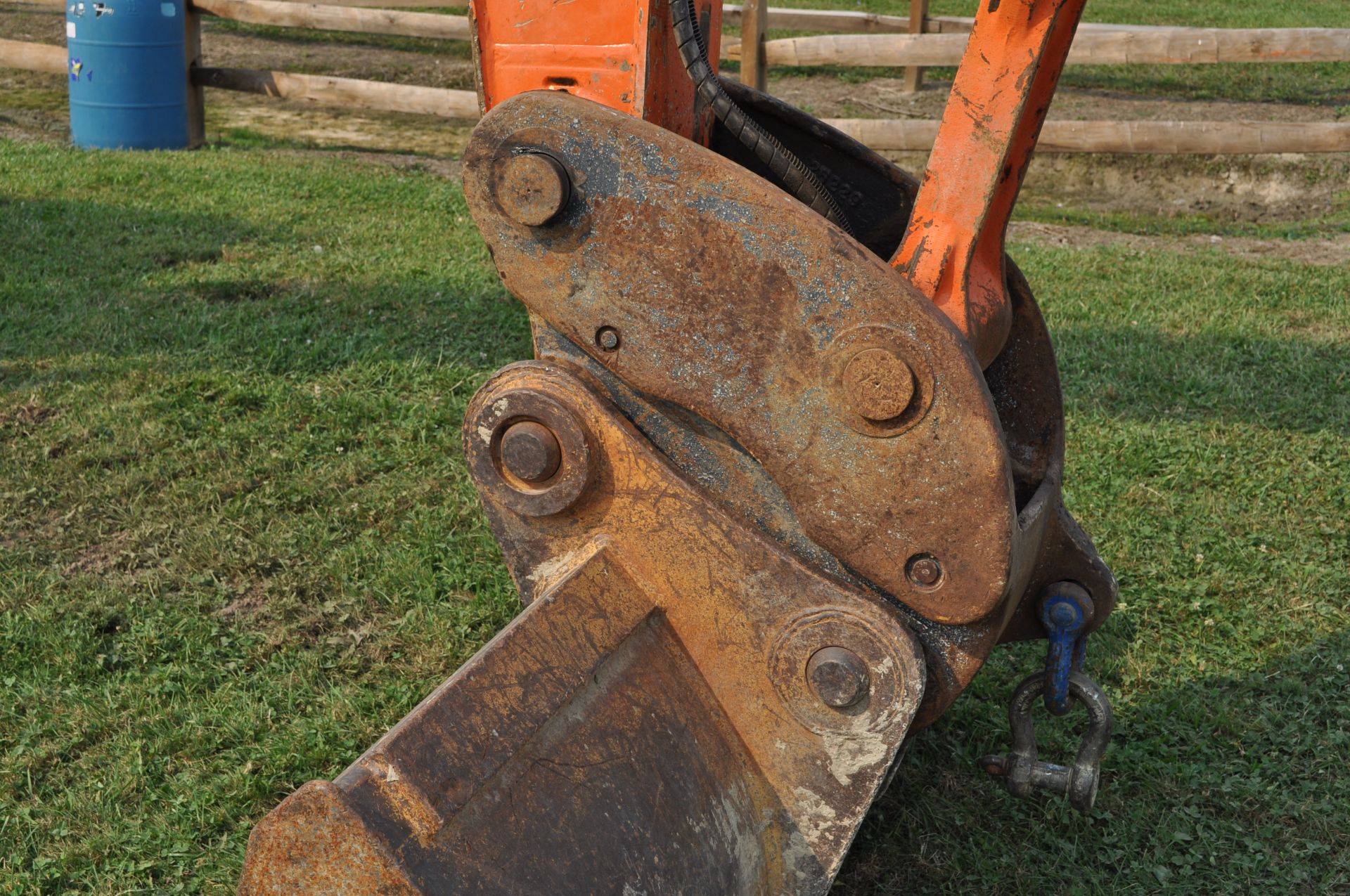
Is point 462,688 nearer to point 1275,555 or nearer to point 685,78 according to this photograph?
point 685,78

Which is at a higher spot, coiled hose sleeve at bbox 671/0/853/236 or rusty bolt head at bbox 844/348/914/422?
coiled hose sleeve at bbox 671/0/853/236

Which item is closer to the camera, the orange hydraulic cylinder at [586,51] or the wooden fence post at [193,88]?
the orange hydraulic cylinder at [586,51]

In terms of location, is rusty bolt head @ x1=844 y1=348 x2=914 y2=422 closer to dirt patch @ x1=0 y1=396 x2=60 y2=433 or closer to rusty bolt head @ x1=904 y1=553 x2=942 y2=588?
rusty bolt head @ x1=904 y1=553 x2=942 y2=588

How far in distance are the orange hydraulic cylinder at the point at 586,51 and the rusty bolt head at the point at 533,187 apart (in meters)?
0.32

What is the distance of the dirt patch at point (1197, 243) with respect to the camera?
22.4ft

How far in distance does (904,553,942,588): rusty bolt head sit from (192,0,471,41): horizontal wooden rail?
829 cm

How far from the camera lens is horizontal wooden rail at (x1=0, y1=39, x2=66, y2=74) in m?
9.63

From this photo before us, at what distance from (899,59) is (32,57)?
22.3 ft

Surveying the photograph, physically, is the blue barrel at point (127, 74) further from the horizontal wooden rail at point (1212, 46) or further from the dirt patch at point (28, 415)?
the horizontal wooden rail at point (1212, 46)

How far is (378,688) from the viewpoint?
285cm

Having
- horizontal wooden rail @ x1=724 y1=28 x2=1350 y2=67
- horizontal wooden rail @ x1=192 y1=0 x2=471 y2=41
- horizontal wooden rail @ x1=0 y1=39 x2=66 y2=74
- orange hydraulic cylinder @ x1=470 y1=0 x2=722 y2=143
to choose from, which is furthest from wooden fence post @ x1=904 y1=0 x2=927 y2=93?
orange hydraulic cylinder @ x1=470 y1=0 x2=722 y2=143

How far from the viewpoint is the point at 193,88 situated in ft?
29.0

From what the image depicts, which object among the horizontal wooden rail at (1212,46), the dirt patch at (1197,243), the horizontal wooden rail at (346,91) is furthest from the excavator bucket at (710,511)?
the horizontal wooden rail at (346,91)

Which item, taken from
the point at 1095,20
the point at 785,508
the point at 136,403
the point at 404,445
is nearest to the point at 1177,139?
the point at 404,445
